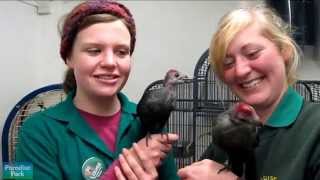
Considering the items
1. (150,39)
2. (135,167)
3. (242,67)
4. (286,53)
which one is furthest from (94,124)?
(150,39)

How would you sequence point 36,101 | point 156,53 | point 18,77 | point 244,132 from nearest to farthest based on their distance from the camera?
1. point 244,132
2. point 36,101
3. point 18,77
4. point 156,53

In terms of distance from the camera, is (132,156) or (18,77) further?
(18,77)

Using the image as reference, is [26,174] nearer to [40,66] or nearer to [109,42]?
[109,42]

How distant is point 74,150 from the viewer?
0.84 meters

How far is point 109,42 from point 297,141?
0.39 m

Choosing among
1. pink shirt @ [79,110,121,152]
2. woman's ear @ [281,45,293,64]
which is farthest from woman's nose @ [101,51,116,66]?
woman's ear @ [281,45,293,64]

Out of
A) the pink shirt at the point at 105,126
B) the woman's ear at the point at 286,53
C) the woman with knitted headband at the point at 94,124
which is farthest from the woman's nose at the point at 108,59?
the woman's ear at the point at 286,53

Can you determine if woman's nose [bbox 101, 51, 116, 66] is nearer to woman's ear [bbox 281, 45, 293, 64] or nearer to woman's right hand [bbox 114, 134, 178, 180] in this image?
woman's right hand [bbox 114, 134, 178, 180]

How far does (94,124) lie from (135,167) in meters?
0.13

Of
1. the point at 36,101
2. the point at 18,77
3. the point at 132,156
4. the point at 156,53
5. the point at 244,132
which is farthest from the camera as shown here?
the point at 156,53

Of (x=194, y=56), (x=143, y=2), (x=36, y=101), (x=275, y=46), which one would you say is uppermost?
(x=143, y=2)

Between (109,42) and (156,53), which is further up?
(109,42)

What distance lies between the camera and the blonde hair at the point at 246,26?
858 millimetres

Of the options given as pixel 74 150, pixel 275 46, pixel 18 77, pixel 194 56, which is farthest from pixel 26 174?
pixel 194 56
